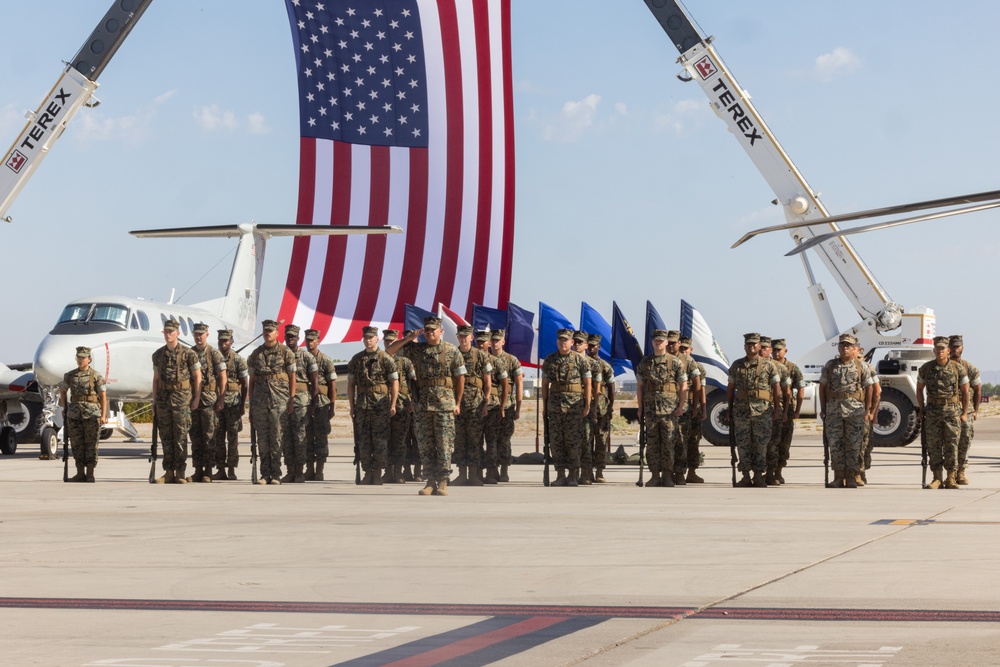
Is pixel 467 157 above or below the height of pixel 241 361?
above

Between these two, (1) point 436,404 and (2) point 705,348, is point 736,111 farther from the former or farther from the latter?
(1) point 436,404

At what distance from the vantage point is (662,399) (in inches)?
538

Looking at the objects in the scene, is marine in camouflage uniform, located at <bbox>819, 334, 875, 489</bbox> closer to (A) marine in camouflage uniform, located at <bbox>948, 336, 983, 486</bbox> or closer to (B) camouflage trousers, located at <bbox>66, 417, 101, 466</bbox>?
(A) marine in camouflage uniform, located at <bbox>948, 336, 983, 486</bbox>

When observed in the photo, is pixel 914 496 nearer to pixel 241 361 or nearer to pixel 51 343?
pixel 241 361

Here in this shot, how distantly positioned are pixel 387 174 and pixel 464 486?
14.9m

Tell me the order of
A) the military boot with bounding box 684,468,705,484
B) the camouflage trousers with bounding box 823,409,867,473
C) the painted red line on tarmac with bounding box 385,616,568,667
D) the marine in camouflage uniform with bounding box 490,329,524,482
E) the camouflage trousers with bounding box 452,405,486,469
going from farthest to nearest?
the military boot with bounding box 684,468,705,484, the marine in camouflage uniform with bounding box 490,329,524,482, the camouflage trousers with bounding box 452,405,486,469, the camouflage trousers with bounding box 823,409,867,473, the painted red line on tarmac with bounding box 385,616,568,667

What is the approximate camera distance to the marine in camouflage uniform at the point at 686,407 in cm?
1408

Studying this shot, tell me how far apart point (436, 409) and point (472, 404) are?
4.18 ft

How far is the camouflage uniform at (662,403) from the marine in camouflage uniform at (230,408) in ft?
15.3

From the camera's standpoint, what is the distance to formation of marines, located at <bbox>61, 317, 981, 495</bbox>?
13.6 m

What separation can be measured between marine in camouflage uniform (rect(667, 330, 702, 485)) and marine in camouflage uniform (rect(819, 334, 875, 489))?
4.21ft

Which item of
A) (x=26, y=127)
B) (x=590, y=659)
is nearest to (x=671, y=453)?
(x=590, y=659)

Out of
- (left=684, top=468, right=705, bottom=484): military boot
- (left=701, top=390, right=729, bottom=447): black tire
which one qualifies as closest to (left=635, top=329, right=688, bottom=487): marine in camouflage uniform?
(left=684, top=468, right=705, bottom=484): military boot

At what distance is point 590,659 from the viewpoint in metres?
4.84
